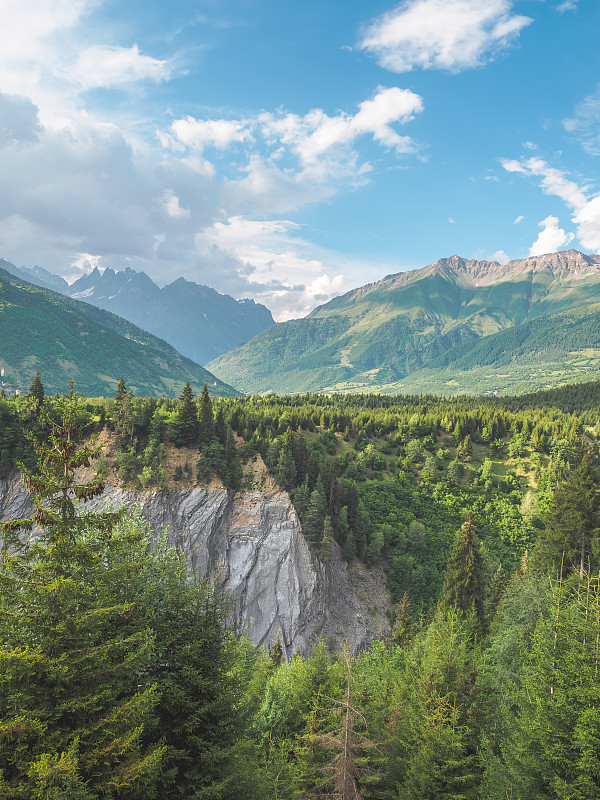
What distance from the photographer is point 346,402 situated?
155000mm

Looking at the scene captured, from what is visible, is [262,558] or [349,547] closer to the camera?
[262,558]

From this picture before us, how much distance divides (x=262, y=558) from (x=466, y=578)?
34337mm

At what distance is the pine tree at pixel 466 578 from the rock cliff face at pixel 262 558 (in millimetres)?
26362

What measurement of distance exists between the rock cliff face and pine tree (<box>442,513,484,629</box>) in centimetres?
2636

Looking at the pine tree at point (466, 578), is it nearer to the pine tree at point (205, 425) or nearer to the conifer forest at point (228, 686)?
the conifer forest at point (228, 686)

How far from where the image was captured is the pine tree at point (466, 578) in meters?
43.7

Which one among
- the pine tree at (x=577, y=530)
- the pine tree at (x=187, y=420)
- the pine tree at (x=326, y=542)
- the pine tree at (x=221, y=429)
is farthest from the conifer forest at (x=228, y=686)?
the pine tree at (x=187, y=420)

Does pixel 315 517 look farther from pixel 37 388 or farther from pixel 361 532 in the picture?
pixel 37 388

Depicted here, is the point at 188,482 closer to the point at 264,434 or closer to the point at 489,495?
the point at 264,434

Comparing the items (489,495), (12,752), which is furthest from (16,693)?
(489,495)

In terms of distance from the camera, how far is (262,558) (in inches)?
2677

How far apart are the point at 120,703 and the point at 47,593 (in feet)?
13.2

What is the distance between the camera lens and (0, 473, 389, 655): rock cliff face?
63.4m

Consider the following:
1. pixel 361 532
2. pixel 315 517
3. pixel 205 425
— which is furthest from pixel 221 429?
pixel 361 532
